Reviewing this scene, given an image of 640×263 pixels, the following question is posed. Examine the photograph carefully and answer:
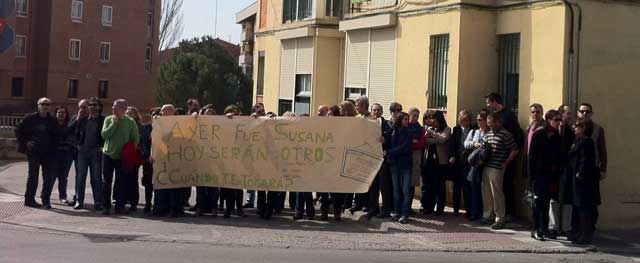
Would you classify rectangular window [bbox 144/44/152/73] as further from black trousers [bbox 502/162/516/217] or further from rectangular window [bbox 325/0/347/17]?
black trousers [bbox 502/162/516/217]

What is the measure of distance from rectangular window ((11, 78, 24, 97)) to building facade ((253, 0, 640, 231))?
44.0 metres

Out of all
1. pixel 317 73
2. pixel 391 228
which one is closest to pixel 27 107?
pixel 317 73

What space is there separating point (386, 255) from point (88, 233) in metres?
4.24

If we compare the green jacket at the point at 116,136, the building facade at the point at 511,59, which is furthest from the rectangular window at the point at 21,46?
the green jacket at the point at 116,136

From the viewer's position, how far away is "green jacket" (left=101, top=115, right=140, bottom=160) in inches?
551

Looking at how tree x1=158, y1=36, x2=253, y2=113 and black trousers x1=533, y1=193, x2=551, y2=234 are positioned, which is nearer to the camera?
black trousers x1=533, y1=193, x2=551, y2=234

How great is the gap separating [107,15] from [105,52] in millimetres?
2768

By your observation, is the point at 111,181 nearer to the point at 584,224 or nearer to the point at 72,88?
the point at 584,224

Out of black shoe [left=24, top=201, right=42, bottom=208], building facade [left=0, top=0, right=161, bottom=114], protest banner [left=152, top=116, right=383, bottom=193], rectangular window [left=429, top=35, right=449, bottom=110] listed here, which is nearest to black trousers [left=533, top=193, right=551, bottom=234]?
protest banner [left=152, top=116, right=383, bottom=193]

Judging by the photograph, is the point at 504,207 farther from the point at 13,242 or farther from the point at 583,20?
the point at 13,242

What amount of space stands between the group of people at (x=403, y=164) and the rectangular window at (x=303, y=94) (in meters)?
7.29

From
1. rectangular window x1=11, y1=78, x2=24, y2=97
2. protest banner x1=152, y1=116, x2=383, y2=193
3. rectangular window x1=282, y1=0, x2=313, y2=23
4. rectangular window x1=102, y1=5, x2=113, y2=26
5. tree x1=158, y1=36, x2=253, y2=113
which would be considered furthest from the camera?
rectangular window x1=102, y1=5, x2=113, y2=26

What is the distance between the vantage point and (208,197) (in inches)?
563

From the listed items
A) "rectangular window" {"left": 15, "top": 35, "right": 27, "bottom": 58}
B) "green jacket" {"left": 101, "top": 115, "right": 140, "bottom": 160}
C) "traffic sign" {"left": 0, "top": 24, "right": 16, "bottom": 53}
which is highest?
"rectangular window" {"left": 15, "top": 35, "right": 27, "bottom": 58}
